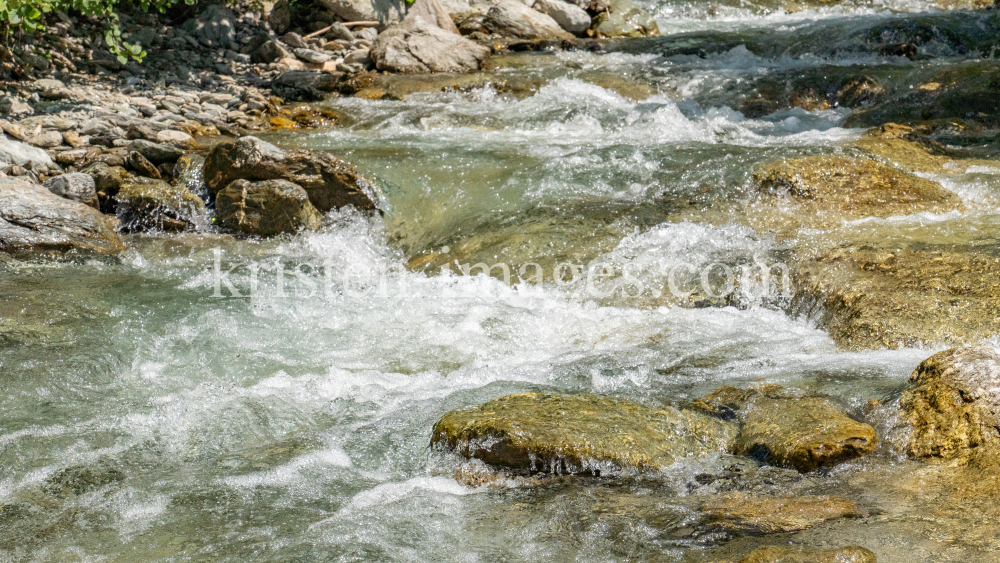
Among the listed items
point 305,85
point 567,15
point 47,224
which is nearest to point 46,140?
point 47,224

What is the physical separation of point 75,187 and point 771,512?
21.3 ft

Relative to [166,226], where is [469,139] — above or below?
above

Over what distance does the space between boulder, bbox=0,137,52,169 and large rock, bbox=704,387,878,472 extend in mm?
6591

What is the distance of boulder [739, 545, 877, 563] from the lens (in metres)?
2.34

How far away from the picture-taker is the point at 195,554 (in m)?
2.84

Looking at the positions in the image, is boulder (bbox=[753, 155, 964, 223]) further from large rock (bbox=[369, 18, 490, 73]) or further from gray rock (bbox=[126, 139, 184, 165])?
large rock (bbox=[369, 18, 490, 73])

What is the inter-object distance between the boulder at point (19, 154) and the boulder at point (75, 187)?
50cm

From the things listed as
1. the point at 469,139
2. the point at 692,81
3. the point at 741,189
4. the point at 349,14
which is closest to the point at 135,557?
the point at 741,189

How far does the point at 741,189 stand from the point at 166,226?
4.97 m

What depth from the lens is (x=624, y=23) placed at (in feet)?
45.3

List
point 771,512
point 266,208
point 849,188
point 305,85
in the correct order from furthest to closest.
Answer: point 305,85
point 266,208
point 849,188
point 771,512

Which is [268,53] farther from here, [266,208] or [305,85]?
[266,208]

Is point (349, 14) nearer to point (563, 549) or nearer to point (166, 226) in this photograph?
point (166, 226)

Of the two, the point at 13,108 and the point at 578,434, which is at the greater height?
the point at 13,108
